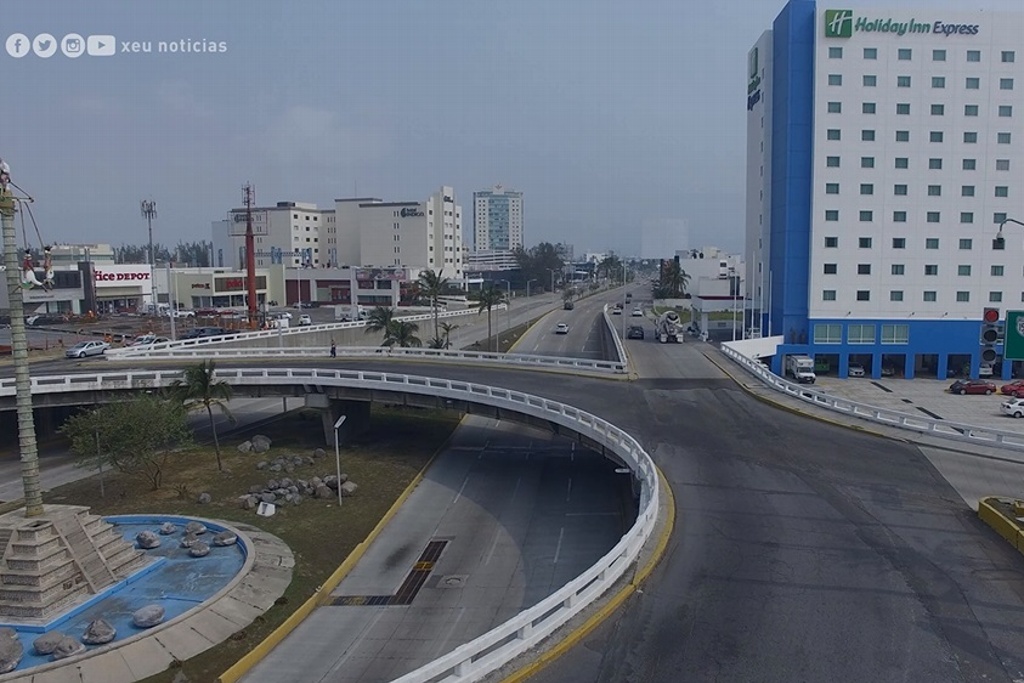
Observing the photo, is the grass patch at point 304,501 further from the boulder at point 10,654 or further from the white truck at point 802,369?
the white truck at point 802,369

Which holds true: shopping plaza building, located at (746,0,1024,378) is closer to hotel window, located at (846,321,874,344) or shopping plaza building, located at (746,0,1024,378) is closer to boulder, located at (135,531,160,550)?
hotel window, located at (846,321,874,344)

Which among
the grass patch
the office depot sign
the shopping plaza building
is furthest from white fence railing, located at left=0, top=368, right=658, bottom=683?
the office depot sign

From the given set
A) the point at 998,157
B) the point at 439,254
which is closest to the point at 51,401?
the point at 998,157

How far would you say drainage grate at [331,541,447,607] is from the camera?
83.8 ft

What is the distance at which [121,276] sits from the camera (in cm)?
10906

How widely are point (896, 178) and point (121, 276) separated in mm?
98355

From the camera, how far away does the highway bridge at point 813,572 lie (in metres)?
12.9

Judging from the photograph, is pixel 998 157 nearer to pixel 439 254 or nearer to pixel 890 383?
pixel 890 383

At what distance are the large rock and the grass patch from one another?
2.95m

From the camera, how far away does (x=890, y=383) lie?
6869 centimetres

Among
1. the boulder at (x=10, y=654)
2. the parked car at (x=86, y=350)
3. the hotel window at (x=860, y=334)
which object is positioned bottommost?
the boulder at (x=10, y=654)

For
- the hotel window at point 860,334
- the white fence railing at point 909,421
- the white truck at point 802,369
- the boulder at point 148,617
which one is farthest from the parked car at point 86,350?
the hotel window at point 860,334

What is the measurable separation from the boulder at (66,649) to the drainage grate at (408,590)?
751 cm

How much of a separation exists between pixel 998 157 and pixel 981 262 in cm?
926
